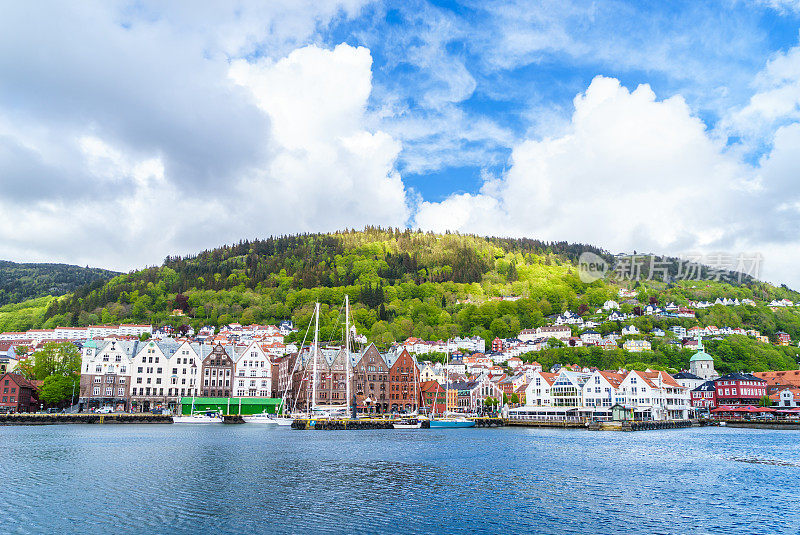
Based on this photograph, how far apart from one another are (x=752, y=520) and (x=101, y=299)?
8003 inches

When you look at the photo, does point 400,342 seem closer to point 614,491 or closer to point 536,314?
point 536,314

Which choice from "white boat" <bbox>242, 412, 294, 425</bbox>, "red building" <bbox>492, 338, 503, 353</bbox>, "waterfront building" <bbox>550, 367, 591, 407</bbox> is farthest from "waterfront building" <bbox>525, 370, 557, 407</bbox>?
"red building" <bbox>492, 338, 503, 353</bbox>

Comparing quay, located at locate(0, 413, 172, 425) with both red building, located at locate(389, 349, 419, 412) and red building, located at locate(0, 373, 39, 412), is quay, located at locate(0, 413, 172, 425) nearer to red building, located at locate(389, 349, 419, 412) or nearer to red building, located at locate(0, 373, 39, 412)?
red building, located at locate(0, 373, 39, 412)

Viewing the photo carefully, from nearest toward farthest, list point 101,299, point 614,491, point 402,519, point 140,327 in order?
point 402,519 → point 614,491 → point 140,327 → point 101,299

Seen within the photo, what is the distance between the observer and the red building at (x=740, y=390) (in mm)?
115000

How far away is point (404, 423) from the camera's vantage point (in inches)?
3398

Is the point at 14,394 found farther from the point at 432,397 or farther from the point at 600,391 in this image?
the point at 600,391

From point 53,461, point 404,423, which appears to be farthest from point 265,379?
point 53,461

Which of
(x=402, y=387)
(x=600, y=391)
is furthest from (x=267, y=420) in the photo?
(x=600, y=391)

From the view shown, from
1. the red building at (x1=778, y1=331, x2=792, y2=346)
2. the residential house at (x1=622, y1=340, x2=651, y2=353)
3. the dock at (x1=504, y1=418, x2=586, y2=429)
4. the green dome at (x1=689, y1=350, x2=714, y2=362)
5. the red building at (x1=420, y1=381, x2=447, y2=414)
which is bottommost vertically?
the dock at (x1=504, y1=418, x2=586, y2=429)

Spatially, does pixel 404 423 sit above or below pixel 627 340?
below

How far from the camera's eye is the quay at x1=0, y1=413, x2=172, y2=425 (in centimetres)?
8550

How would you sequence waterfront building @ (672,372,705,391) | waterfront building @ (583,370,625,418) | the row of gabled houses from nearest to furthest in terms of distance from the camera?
the row of gabled houses
waterfront building @ (583,370,625,418)
waterfront building @ (672,372,705,391)

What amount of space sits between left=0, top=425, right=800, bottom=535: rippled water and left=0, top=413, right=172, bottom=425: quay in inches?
1414
